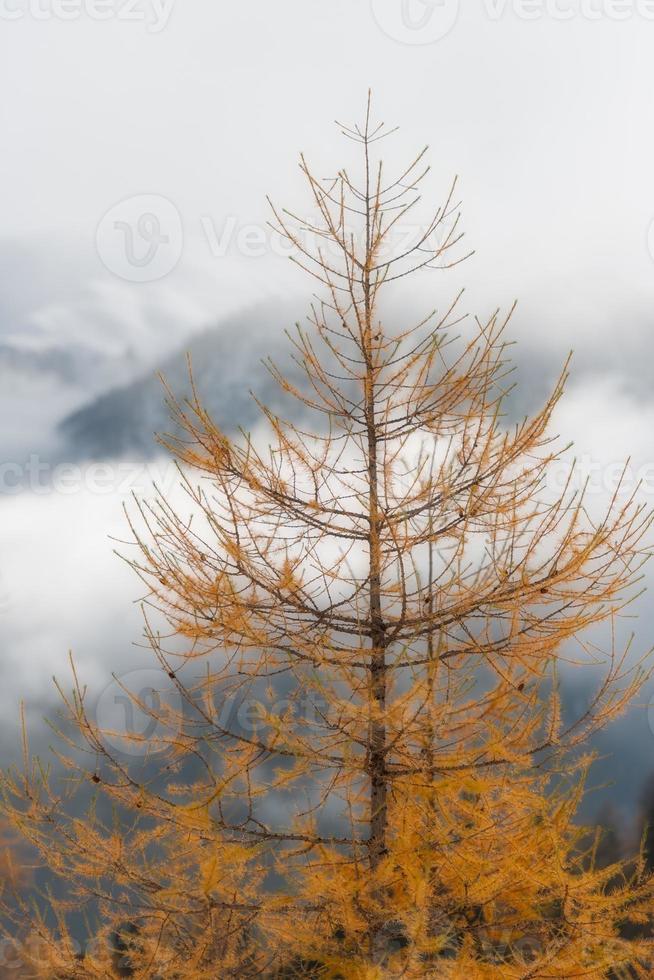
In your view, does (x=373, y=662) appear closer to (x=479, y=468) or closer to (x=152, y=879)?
(x=479, y=468)

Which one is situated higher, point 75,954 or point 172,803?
point 172,803

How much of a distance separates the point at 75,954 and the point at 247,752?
2.19 metres

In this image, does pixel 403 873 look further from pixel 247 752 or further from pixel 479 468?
pixel 479 468

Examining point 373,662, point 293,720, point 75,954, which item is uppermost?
point 373,662

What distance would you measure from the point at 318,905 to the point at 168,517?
3.07 meters

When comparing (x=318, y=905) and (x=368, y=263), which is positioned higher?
(x=368, y=263)

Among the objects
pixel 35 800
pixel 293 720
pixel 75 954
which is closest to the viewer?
pixel 293 720

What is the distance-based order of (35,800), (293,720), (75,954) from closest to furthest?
(293,720) < (35,800) < (75,954)

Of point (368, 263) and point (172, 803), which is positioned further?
point (368, 263)

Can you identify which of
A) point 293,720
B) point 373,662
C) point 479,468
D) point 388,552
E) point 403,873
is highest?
point 479,468

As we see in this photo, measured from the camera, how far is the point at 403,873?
218 inches

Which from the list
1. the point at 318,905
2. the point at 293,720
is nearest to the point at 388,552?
the point at 293,720

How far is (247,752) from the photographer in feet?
17.8

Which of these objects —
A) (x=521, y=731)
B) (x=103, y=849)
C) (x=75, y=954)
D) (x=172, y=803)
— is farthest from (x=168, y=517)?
(x=75, y=954)
